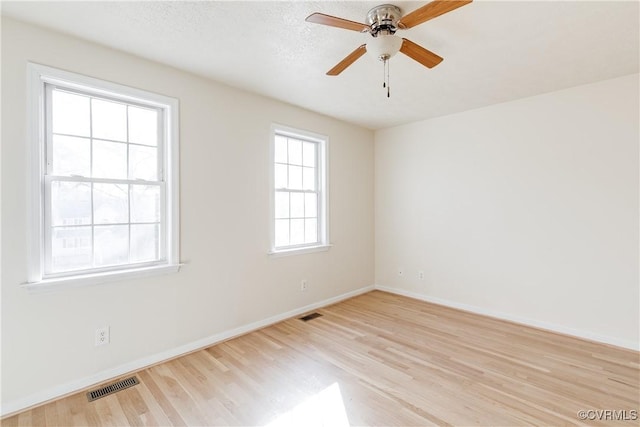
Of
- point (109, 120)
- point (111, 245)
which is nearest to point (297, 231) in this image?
point (111, 245)

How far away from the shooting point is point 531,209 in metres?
3.39

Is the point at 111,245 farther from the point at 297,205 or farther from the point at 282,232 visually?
the point at 297,205

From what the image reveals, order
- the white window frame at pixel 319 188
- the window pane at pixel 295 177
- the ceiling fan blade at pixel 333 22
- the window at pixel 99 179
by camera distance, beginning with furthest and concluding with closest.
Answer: the window pane at pixel 295 177 → the white window frame at pixel 319 188 → the window at pixel 99 179 → the ceiling fan blade at pixel 333 22

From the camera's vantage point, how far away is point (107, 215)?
2.41 meters

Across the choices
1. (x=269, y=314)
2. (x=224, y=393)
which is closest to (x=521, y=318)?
(x=269, y=314)

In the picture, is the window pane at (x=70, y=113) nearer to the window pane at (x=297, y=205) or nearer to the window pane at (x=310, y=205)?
Result: the window pane at (x=297, y=205)

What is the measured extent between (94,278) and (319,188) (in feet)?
8.84

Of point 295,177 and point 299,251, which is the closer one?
point 299,251

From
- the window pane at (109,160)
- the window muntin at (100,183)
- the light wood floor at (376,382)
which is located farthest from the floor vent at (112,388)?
the window pane at (109,160)

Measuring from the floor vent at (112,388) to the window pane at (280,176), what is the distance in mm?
2310

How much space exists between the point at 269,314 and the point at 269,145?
196 cm

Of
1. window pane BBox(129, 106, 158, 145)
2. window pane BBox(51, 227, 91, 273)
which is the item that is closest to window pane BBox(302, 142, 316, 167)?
window pane BBox(129, 106, 158, 145)

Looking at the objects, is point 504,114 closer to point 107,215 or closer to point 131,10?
point 131,10

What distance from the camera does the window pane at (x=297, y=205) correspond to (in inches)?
152
